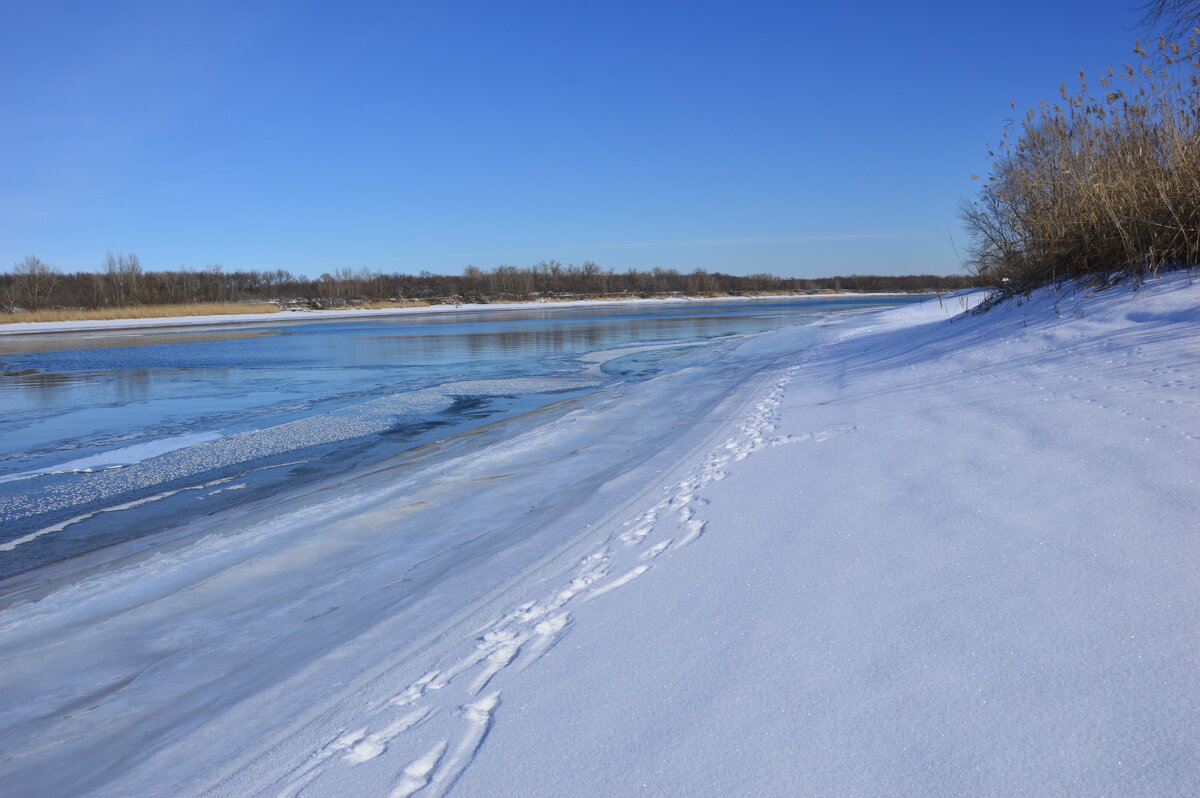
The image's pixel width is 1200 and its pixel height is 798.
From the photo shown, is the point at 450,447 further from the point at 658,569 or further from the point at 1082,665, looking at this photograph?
the point at 1082,665

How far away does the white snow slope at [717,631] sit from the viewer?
1.96 m

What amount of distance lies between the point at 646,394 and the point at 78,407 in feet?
30.9

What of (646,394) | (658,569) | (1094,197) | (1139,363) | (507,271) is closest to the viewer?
(658,569)

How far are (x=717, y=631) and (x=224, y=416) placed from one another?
32.7 ft

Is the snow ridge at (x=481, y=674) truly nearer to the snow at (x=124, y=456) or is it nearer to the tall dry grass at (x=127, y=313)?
the snow at (x=124, y=456)

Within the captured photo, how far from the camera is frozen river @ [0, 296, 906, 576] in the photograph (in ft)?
20.5

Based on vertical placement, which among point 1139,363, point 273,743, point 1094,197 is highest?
point 1094,197

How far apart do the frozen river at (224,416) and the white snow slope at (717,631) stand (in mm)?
1544

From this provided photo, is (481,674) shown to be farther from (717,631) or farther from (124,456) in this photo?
(124,456)

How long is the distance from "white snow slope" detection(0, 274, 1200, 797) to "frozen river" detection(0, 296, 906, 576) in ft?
5.06

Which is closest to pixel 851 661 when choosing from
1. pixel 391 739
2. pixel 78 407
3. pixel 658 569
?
pixel 658 569

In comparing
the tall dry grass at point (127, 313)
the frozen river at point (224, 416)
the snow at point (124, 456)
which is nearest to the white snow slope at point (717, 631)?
the frozen river at point (224, 416)

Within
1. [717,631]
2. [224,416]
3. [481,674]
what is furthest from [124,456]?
[717,631]

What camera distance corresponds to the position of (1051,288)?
322 inches
